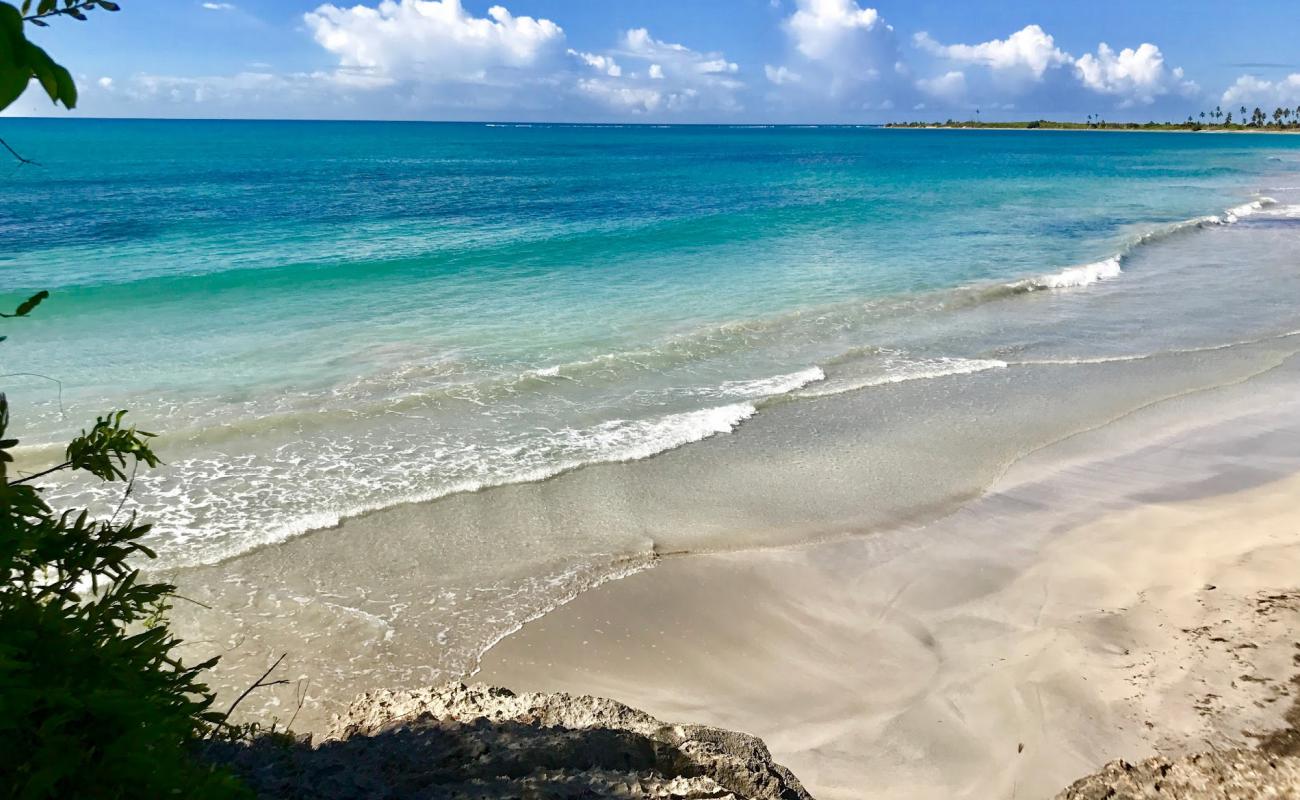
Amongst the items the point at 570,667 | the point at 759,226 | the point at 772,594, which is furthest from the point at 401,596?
the point at 759,226

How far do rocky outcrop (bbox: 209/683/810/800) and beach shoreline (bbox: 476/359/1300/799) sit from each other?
1.70 meters

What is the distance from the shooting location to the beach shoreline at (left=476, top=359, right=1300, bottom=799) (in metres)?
5.88

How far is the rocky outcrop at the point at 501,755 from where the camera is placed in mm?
3297

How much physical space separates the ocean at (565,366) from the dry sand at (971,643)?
0.71 metres

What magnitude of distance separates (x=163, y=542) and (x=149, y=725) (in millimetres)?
7444

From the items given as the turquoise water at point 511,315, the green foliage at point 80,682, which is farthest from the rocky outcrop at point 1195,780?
the turquoise water at point 511,315

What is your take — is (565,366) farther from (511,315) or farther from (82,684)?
(82,684)

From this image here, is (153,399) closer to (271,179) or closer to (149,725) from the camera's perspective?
(149,725)

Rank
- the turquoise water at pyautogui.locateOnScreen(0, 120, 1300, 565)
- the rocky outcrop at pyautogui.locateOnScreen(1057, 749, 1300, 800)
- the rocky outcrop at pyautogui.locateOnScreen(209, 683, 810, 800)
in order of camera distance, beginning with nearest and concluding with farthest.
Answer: the rocky outcrop at pyautogui.locateOnScreen(209, 683, 810, 800) < the rocky outcrop at pyautogui.locateOnScreen(1057, 749, 1300, 800) < the turquoise water at pyautogui.locateOnScreen(0, 120, 1300, 565)

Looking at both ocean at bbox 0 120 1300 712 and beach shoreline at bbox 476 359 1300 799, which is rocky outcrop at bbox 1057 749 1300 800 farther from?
ocean at bbox 0 120 1300 712

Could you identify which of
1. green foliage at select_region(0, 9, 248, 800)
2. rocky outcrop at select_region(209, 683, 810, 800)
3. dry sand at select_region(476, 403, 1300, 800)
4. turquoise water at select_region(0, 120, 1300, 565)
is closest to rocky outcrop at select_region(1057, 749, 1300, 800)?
dry sand at select_region(476, 403, 1300, 800)

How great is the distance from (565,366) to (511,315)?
4.44 meters

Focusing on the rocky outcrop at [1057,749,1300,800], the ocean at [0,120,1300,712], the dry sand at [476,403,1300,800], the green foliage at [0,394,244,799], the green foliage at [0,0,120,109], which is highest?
the green foliage at [0,0,120,109]

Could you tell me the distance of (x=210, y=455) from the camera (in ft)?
35.0
